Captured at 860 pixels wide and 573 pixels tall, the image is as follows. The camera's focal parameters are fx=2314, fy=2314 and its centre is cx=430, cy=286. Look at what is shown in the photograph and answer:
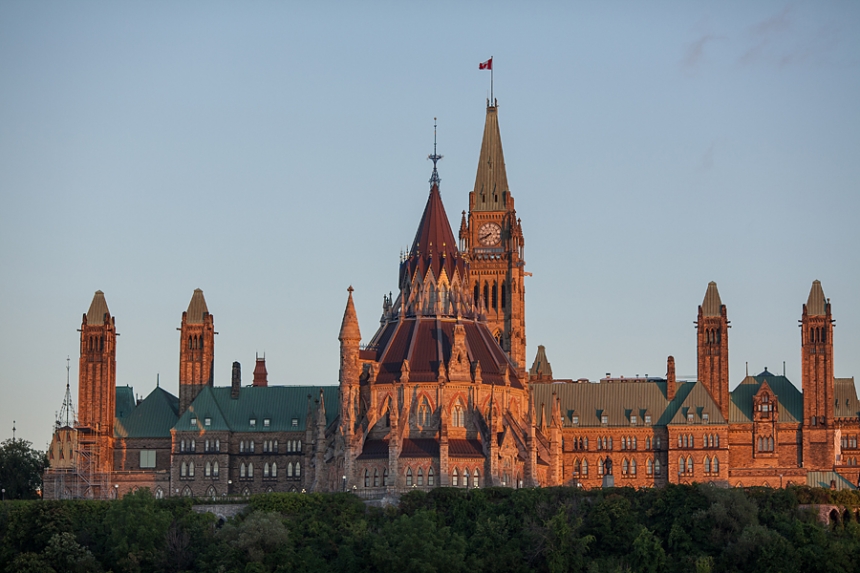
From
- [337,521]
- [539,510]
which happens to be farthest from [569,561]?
[337,521]

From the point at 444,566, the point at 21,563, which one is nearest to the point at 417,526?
the point at 444,566

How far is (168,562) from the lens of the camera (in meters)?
187

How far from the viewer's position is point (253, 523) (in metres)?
187

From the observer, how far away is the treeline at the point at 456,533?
183250 millimetres

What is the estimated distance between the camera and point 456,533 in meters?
188

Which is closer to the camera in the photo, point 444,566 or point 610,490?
point 444,566

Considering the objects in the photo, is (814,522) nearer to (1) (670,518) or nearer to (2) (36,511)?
(1) (670,518)

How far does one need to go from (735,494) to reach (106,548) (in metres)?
51.9

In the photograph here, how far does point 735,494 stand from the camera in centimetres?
19012

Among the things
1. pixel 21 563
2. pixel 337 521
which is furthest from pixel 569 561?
pixel 21 563

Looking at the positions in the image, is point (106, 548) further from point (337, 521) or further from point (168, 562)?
point (337, 521)

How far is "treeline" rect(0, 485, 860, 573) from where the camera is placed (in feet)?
601

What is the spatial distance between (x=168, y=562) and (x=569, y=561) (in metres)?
32.4

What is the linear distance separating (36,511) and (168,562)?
13625mm
